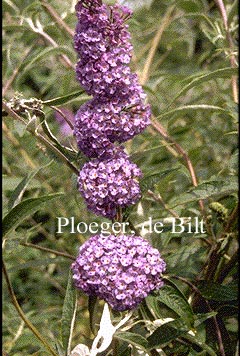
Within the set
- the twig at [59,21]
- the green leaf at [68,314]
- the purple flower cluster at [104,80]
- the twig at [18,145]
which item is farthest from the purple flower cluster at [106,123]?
the twig at [18,145]

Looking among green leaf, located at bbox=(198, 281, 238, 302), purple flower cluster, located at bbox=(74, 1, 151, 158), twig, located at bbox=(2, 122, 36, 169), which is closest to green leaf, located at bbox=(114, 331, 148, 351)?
green leaf, located at bbox=(198, 281, 238, 302)

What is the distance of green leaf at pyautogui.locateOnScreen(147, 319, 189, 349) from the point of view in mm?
1086

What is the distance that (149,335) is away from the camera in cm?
114

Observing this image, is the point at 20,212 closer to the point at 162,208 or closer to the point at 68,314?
the point at 68,314

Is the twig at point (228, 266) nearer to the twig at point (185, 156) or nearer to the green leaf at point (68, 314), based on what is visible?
the twig at point (185, 156)

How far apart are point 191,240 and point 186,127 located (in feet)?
1.37

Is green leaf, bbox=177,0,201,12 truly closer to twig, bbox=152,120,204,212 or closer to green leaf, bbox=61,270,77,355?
twig, bbox=152,120,204,212

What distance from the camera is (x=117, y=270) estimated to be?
1033 millimetres

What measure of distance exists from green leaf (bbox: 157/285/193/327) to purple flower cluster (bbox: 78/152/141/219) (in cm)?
15

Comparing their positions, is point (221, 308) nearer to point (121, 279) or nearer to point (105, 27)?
point (121, 279)

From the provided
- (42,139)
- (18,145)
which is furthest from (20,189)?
(18,145)

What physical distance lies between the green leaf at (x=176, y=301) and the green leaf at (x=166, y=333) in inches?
0.7

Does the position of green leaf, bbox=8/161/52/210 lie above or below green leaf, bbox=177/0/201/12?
below

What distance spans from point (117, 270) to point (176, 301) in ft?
0.43
